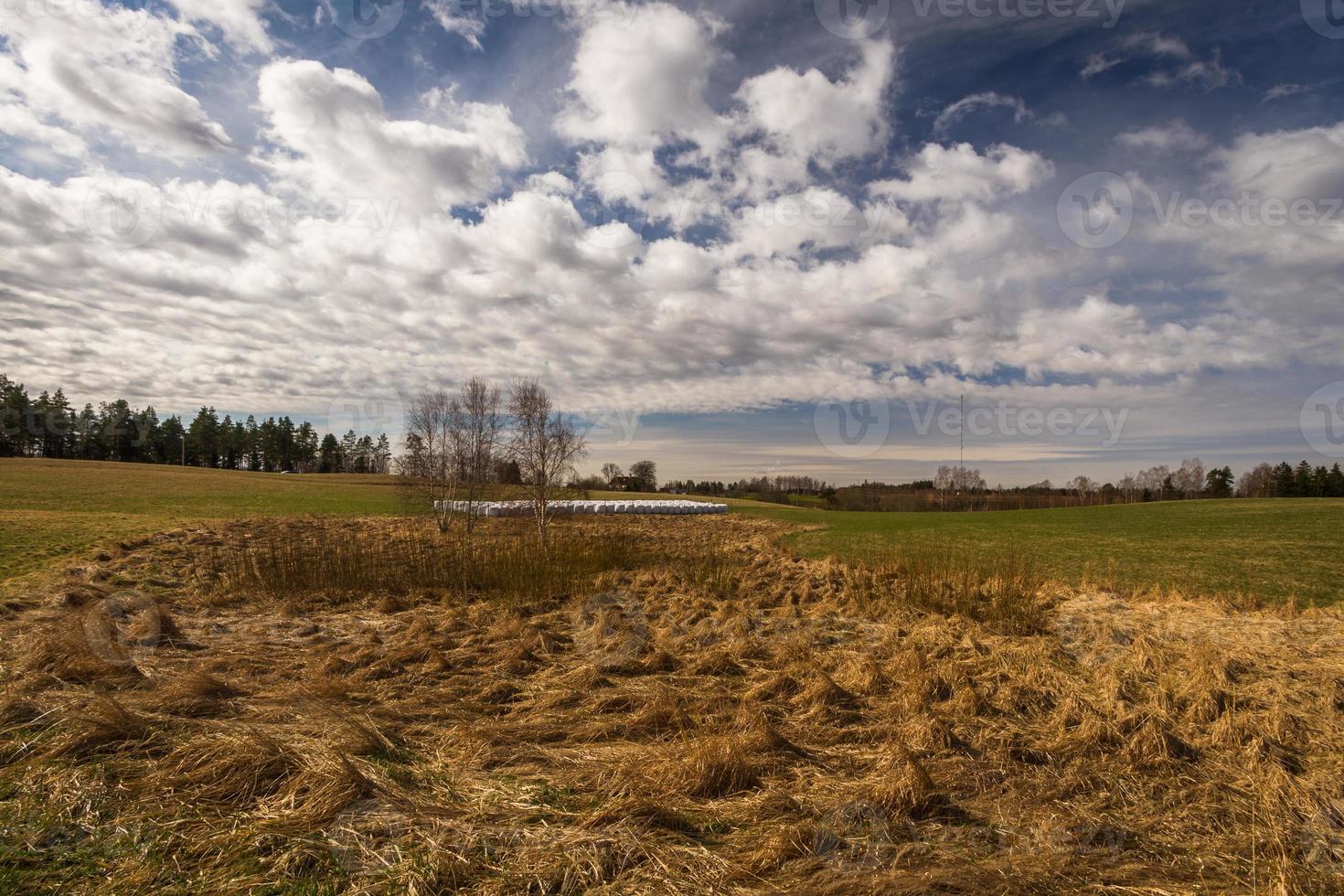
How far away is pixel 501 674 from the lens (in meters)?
6.97

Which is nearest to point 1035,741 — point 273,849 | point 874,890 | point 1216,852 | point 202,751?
A: point 1216,852

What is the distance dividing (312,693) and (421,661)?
168 centimetres

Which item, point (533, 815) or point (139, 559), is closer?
point (533, 815)

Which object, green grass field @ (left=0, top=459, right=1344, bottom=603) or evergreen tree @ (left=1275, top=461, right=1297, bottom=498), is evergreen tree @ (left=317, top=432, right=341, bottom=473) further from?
evergreen tree @ (left=1275, top=461, right=1297, bottom=498)

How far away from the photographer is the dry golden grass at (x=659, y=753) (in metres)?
3.31

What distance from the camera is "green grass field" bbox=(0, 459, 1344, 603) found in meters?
17.0

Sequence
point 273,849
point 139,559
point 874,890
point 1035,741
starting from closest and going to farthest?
point 874,890 → point 273,849 → point 1035,741 → point 139,559

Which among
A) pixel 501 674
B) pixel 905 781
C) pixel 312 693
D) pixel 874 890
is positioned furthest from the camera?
pixel 501 674

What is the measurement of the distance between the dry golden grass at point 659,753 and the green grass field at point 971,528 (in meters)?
5.92

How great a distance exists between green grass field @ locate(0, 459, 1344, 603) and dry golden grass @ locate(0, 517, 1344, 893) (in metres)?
5.92

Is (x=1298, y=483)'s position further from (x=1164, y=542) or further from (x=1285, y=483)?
(x=1164, y=542)

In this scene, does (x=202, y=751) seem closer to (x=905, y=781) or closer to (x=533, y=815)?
(x=533, y=815)

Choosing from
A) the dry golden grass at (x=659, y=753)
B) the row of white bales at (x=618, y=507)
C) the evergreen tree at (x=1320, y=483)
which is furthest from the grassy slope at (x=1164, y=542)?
the evergreen tree at (x=1320, y=483)

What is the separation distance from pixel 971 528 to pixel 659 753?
41467mm
